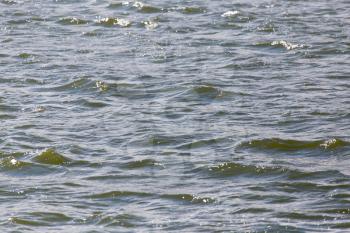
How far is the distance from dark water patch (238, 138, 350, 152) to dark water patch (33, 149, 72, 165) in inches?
76.3

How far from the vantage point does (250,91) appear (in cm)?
1355

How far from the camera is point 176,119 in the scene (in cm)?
1241

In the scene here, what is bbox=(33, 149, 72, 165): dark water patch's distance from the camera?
35.4ft

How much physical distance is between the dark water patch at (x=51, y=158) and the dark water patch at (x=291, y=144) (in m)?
1.94

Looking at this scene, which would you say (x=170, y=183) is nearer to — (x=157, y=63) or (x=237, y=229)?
(x=237, y=229)

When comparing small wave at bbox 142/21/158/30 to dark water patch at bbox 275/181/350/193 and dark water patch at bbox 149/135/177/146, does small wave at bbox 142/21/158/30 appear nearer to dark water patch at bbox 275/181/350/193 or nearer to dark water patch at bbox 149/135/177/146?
dark water patch at bbox 149/135/177/146

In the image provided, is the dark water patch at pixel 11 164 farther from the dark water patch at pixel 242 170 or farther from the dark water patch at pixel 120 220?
the dark water patch at pixel 242 170

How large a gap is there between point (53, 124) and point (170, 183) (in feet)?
8.43

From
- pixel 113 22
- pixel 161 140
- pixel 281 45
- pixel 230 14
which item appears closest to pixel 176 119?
pixel 161 140

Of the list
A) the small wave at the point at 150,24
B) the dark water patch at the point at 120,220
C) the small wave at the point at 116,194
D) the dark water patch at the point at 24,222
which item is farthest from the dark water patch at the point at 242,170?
the small wave at the point at 150,24

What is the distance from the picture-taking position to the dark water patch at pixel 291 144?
36.5ft

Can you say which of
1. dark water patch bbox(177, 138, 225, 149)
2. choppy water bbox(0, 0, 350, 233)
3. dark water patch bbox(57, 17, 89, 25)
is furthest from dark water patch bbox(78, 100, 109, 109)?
dark water patch bbox(57, 17, 89, 25)

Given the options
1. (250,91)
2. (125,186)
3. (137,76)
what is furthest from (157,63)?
(125,186)

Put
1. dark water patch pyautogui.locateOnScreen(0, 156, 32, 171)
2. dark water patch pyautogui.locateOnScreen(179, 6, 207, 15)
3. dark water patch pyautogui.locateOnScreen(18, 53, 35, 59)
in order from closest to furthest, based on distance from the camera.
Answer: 1. dark water patch pyautogui.locateOnScreen(0, 156, 32, 171)
2. dark water patch pyautogui.locateOnScreen(18, 53, 35, 59)
3. dark water patch pyautogui.locateOnScreen(179, 6, 207, 15)
